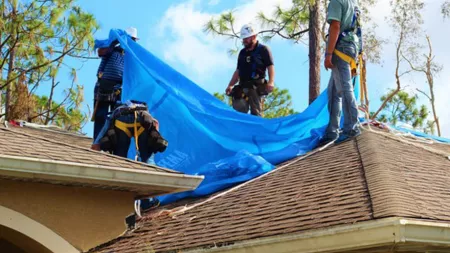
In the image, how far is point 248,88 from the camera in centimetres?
980

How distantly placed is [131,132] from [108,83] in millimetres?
1781

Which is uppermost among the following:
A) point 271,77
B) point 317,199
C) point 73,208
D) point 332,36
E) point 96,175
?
point 271,77

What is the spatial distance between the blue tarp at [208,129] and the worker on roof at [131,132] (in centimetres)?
57

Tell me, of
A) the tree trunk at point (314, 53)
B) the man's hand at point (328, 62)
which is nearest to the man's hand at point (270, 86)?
the man's hand at point (328, 62)

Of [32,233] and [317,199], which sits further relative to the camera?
[32,233]

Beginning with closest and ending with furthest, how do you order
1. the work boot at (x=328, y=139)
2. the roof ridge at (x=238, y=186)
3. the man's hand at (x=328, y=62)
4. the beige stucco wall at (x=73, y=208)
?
the beige stucco wall at (x=73, y=208), the roof ridge at (x=238, y=186), the man's hand at (x=328, y=62), the work boot at (x=328, y=139)

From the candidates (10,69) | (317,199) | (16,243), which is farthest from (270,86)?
(10,69)

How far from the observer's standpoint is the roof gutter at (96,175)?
21.0ft

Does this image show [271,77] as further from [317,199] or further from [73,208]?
[73,208]

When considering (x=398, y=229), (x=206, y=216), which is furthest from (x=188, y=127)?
(x=398, y=229)

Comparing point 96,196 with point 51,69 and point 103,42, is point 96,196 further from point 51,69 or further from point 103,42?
point 51,69

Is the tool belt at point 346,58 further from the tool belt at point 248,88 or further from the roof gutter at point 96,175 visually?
the roof gutter at point 96,175

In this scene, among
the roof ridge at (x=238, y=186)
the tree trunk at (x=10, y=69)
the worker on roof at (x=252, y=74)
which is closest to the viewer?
the roof ridge at (x=238, y=186)

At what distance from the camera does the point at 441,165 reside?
7.83 meters
